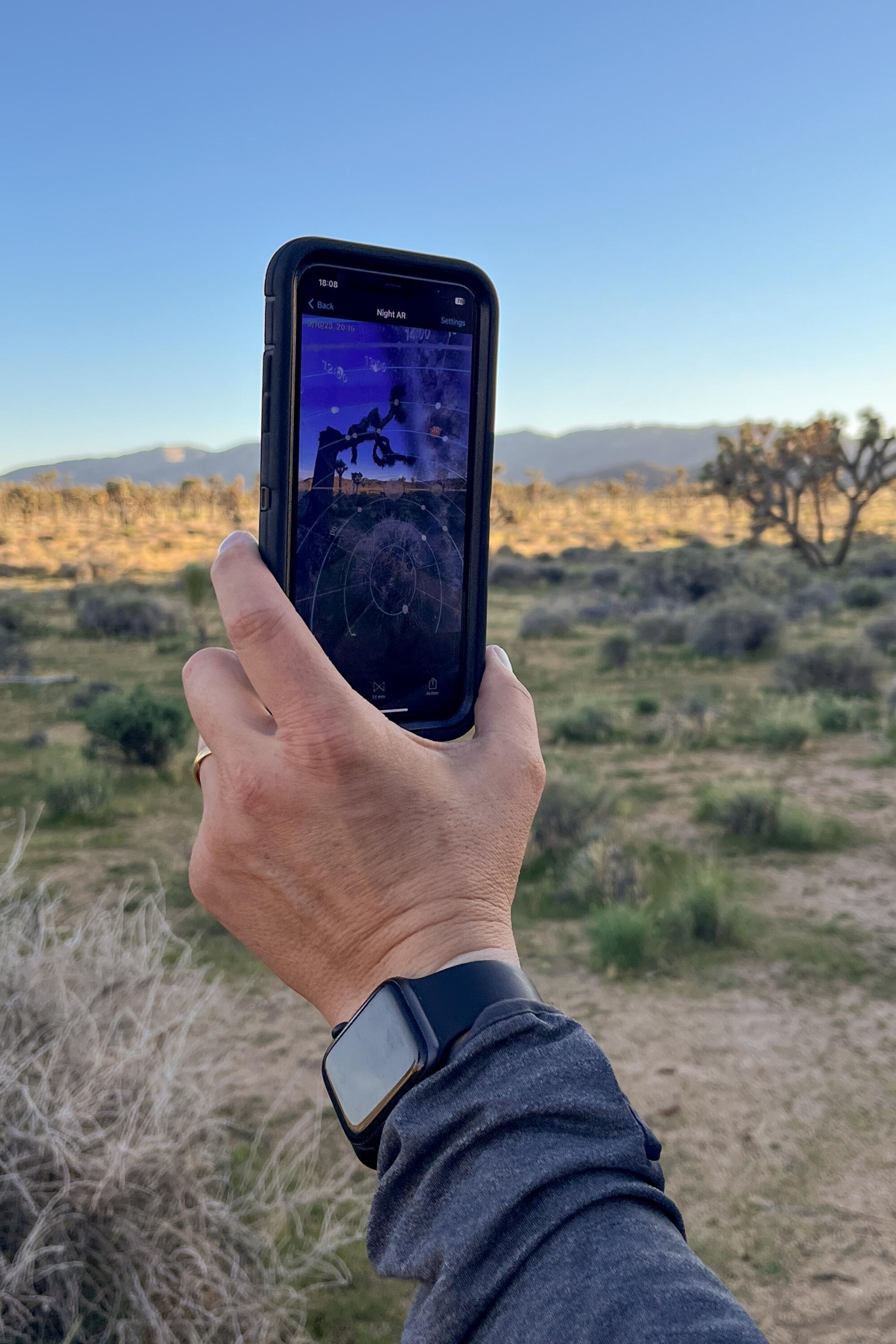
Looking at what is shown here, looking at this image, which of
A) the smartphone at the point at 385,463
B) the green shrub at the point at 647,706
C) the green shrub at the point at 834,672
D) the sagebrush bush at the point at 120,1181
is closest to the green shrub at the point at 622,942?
the sagebrush bush at the point at 120,1181

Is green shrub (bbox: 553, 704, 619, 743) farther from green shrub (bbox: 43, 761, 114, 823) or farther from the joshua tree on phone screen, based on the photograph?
the joshua tree on phone screen

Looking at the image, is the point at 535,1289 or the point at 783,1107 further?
the point at 783,1107

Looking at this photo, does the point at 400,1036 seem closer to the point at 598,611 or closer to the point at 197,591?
the point at 197,591

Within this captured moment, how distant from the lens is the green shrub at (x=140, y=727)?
9828 millimetres

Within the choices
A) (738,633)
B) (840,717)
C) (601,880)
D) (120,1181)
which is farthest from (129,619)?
(120,1181)

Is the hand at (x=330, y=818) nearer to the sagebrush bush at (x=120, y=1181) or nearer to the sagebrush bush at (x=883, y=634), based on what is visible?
the sagebrush bush at (x=120, y=1181)

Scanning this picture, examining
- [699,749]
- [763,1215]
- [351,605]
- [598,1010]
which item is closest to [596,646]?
[699,749]

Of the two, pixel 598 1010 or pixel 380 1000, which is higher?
pixel 380 1000

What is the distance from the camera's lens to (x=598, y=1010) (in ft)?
17.2

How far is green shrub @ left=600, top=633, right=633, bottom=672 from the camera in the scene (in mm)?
15930

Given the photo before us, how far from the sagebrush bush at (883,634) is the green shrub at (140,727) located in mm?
11848

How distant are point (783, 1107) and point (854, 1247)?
2.92ft

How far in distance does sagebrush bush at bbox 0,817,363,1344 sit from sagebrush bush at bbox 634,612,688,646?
15847 millimetres

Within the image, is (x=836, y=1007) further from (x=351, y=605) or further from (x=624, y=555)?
(x=624, y=555)
